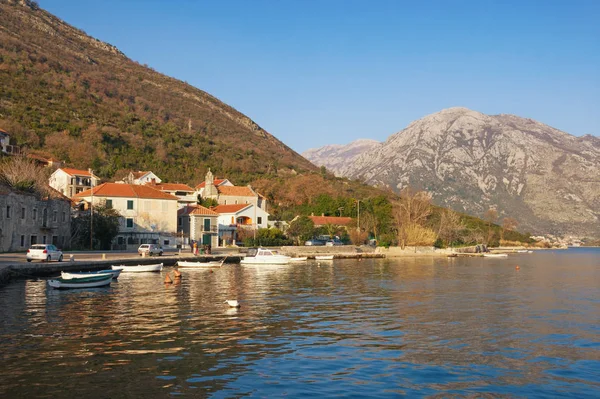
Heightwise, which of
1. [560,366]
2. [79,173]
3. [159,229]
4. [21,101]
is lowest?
[560,366]

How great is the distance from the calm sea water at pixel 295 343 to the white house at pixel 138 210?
1660 inches

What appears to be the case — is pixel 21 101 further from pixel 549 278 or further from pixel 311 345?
pixel 311 345

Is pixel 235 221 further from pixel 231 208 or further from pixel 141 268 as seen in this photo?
pixel 141 268

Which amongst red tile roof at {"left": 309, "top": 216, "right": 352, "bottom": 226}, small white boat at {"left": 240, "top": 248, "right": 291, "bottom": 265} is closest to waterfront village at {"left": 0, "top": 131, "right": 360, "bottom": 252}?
red tile roof at {"left": 309, "top": 216, "right": 352, "bottom": 226}

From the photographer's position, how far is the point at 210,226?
91.6 m

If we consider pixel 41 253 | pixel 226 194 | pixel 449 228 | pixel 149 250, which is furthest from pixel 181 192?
pixel 41 253

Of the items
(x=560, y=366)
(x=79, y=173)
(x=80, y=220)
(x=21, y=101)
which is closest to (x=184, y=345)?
(x=560, y=366)

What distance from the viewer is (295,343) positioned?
862 inches

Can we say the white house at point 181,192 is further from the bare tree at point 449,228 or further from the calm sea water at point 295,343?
the calm sea water at point 295,343

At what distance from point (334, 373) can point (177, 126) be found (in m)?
176

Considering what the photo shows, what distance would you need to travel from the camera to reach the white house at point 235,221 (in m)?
98.2

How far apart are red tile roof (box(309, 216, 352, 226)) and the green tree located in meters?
11.2

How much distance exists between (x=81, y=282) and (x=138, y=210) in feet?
146

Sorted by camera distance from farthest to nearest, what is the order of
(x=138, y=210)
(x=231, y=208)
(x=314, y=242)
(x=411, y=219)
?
1. (x=411, y=219)
2. (x=231, y=208)
3. (x=314, y=242)
4. (x=138, y=210)
